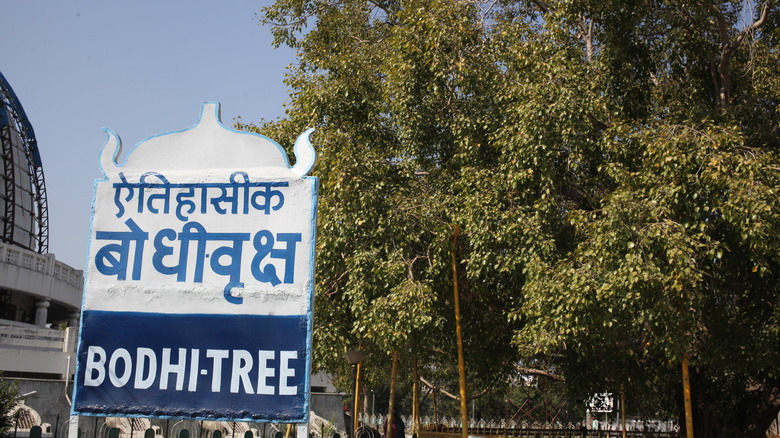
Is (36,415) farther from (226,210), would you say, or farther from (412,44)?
(226,210)

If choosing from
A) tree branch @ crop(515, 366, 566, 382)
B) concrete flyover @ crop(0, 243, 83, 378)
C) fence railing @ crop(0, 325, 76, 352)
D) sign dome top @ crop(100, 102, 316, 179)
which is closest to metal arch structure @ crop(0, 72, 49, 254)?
concrete flyover @ crop(0, 243, 83, 378)

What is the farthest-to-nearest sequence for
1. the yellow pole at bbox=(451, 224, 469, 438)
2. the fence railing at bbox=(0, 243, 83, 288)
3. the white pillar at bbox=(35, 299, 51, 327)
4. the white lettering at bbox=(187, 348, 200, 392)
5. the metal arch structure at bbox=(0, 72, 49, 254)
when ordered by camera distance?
the metal arch structure at bbox=(0, 72, 49, 254)
the white pillar at bbox=(35, 299, 51, 327)
the fence railing at bbox=(0, 243, 83, 288)
the yellow pole at bbox=(451, 224, 469, 438)
the white lettering at bbox=(187, 348, 200, 392)

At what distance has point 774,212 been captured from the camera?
352 inches

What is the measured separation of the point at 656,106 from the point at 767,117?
204cm

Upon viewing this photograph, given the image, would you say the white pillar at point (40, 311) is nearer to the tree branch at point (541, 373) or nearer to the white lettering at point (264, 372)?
the tree branch at point (541, 373)

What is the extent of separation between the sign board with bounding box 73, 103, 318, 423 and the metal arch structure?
41.3 meters

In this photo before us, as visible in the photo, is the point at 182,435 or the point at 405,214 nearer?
the point at 182,435

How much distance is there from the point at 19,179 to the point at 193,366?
1808 inches

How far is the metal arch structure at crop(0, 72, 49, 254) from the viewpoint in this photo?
139 ft

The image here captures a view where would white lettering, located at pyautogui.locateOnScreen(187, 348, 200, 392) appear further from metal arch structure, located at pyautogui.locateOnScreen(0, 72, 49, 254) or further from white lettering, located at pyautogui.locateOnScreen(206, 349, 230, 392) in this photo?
metal arch structure, located at pyautogui.locateOnScreen(0, 72, 49, 254)

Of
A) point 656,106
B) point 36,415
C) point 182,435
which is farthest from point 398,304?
point 36,415

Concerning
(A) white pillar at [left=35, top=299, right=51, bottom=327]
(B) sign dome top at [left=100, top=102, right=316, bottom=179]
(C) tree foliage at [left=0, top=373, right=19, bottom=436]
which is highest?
(A) white pillar at [left=35, top=299, right=51, bottom=327]

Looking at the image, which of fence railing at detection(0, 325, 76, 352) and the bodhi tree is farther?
fence railing at detection(0, 325, 76, 352)

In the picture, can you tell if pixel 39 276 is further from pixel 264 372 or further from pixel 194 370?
pixel 264 372
